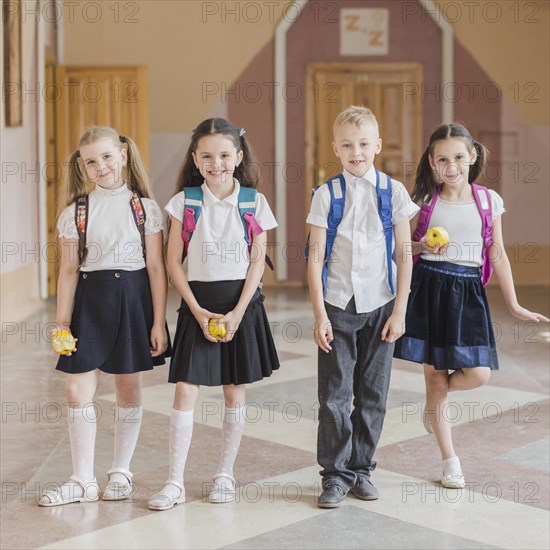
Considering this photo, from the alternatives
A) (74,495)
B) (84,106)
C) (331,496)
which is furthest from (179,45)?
(331,496)

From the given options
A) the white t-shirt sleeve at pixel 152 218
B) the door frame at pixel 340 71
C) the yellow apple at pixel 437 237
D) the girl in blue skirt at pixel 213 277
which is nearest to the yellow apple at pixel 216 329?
the girl in blue skirt at pixel 213 277

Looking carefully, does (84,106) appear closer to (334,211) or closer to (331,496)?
(334,211)

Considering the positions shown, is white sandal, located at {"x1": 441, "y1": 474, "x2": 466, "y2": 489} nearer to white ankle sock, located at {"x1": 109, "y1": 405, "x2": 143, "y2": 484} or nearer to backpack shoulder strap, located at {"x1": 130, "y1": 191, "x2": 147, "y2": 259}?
white ankle sock, located at {"x1": 109, "y1": 405, "x2": 143, "y2": 484}

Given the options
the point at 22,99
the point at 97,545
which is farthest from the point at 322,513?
the point at 22,99

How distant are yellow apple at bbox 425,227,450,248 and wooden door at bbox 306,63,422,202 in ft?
20.4

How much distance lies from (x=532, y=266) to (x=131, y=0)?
466 cm

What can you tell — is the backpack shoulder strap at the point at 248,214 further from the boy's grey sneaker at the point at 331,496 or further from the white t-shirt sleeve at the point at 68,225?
the boy's grey sneaker at the point at 331,496

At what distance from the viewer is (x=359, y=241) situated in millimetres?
2721

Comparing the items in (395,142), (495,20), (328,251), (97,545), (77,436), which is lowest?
(97,545)

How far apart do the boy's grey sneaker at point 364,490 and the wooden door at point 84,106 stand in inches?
230

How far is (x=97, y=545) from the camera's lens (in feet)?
7.97

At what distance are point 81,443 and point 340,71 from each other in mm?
6709

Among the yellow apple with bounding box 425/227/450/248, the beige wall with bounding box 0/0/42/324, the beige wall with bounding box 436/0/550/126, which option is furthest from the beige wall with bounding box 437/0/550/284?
the yellow apple with bounding box 425/227/450/248

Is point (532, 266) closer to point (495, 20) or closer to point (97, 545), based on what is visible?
point (495, 20)
